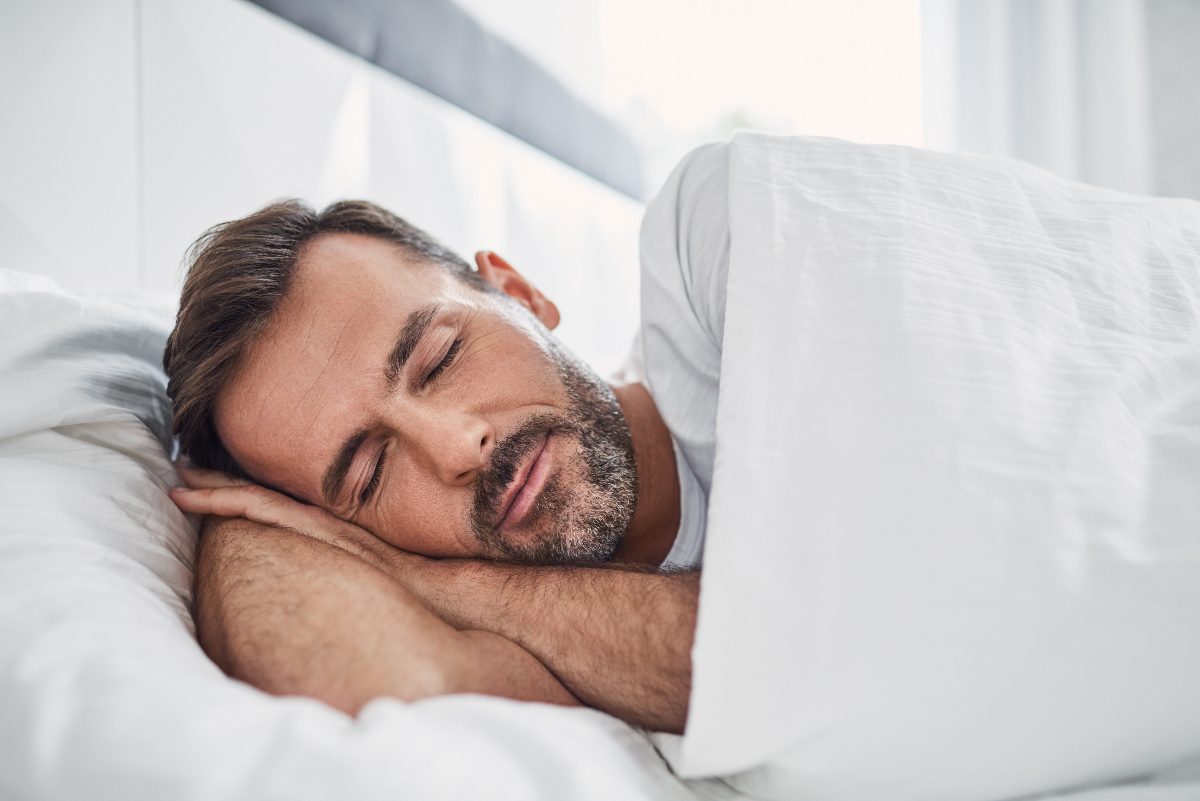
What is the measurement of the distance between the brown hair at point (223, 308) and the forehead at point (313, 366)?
0.02 m

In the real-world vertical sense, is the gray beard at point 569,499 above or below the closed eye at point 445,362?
below

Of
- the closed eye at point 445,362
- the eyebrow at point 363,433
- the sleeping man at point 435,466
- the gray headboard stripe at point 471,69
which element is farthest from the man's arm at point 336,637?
the gray headboard stripe at point 471,69

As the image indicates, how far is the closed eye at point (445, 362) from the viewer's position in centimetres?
86

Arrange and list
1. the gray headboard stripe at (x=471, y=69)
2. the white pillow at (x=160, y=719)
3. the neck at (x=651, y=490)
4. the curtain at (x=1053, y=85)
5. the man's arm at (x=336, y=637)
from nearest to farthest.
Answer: the white pillow at (x=160, y=719) < the man's arm at (x=336, y=637) < the neck at (x=651, y=490) < the gray headboard stripe at (x=471, y=69) < the curtain at (x=1053, y=85)

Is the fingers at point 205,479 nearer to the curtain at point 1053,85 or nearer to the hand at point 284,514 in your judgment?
the hand at point 284,514

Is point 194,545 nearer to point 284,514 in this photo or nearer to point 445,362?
point 284,514

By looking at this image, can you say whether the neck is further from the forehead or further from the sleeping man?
the forehead

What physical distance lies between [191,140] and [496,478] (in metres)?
0.87

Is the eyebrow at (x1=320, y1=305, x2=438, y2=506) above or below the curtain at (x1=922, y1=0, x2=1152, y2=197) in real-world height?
below

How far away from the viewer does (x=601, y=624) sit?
0.64 metres

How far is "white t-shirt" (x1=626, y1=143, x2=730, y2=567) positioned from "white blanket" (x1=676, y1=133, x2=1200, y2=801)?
236mm

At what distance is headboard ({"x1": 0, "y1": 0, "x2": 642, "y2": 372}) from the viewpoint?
1056mm

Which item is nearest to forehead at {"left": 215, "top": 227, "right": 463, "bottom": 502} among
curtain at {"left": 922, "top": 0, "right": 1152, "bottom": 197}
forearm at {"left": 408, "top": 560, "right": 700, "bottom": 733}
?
forearm at {"left": 408, "top": 560, "right": 700, "bottom": 733}

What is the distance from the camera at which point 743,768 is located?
0.49 meters
